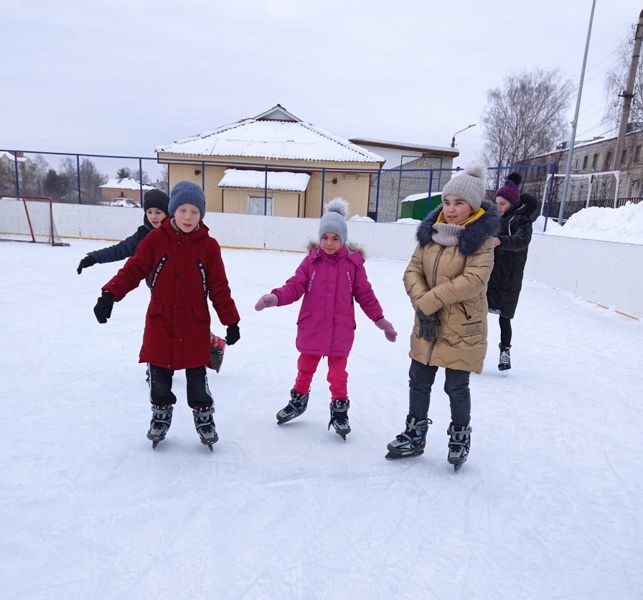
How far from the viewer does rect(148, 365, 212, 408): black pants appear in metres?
2.06

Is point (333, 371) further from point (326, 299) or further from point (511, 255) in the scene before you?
point (511, 255)

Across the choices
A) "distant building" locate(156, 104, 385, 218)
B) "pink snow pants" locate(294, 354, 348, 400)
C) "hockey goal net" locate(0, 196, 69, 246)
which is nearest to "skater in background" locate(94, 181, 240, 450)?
"pink snow pants" locate(294, 354, 348, 400)

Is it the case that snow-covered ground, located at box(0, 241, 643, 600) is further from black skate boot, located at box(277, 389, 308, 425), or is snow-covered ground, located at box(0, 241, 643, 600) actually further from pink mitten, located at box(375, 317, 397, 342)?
pink mitten, located at box(375, 317, 397, 342)

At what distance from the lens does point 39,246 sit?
10.3 metres

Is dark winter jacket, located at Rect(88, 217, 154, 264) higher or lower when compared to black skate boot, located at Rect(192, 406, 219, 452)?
higher

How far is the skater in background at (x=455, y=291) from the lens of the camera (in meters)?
1.89

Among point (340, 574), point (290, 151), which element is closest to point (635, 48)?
point (290, 151)

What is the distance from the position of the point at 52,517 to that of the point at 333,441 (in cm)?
125

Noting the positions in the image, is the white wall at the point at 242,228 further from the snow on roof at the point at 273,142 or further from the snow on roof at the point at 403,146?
the snow on roof at the point at 403,146

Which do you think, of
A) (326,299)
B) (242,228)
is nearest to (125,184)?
(242,228)

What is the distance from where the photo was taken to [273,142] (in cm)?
1808

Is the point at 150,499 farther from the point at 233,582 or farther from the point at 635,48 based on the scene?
the point at 635,48

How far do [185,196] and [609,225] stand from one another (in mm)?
9100

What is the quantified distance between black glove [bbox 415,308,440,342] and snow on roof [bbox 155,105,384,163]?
15.9m
